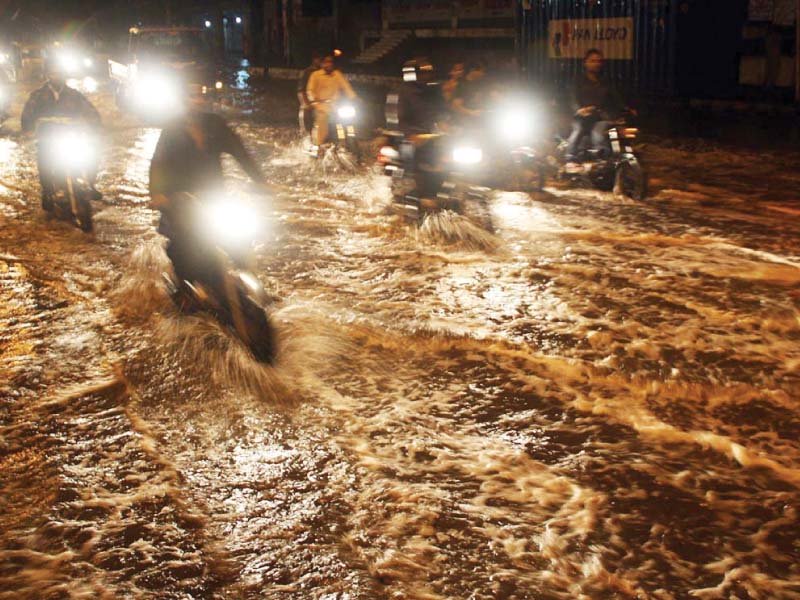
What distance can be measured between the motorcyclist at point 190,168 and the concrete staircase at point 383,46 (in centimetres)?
2855

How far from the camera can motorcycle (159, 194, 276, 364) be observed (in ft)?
19.1

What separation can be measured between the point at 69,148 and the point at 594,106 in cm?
661

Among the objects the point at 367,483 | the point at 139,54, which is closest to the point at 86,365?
the point at 367,483

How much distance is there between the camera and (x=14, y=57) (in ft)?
107

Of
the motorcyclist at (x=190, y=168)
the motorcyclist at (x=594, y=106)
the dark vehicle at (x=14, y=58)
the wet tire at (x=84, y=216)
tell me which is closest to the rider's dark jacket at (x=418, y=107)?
the motorcyclist at (x=594, y=106)

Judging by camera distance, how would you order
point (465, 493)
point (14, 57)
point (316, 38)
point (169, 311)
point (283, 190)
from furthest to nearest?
point (316, 38)
point (14, 57)
point (283, 190)
point (169, 311)
point (465, 493)

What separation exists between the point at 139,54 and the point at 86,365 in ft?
58.0

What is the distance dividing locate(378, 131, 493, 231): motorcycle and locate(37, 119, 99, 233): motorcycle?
142 inches

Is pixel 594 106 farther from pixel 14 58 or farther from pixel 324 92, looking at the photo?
pixel 14 58

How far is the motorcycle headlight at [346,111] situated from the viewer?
14.0 metres

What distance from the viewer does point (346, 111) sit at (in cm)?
1396

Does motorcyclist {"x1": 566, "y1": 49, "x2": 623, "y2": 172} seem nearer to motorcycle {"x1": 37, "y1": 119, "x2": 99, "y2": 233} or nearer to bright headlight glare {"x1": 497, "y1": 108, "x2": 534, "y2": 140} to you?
bright headlight glare {"x1": 497, "y1": 108, "x2": 534, "y2": 140}

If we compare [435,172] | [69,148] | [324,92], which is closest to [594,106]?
[435,172]

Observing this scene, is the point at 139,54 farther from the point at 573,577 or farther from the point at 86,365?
the point at 573,577
